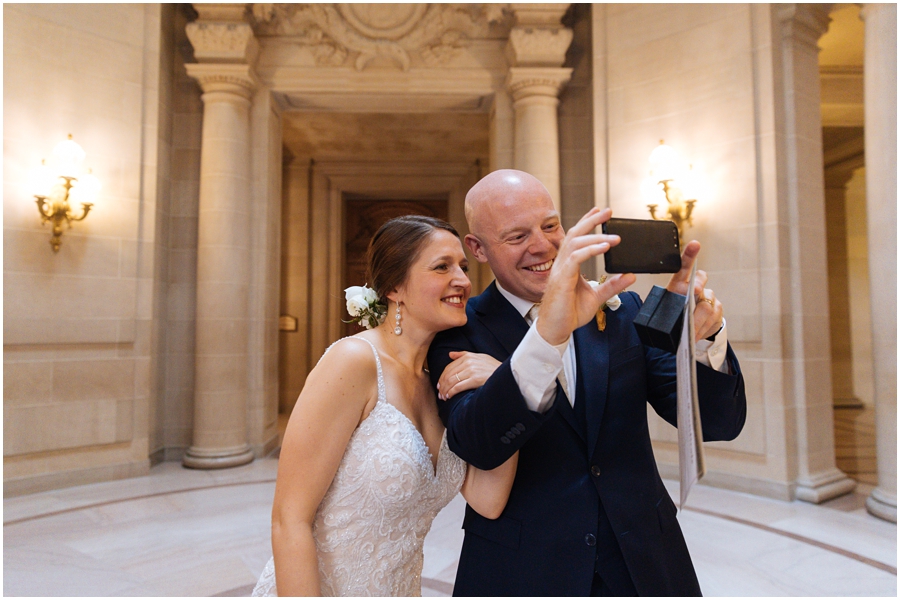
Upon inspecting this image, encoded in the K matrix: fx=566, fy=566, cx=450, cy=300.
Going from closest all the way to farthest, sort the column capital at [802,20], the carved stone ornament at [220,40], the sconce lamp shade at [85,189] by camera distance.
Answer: the column capital at [802,20] < the sconce lamp shade at [85,189] < the carved stone ornament at [220,40]

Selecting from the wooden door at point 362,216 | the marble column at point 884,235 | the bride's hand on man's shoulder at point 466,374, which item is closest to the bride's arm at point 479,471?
the bride's hand on man's shoulder at point 466,374

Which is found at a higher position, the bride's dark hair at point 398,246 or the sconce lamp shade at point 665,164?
the sconce lamp shade at point 665,164

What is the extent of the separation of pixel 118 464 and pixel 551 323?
5.88 meters

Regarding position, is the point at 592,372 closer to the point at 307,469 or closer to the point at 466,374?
the point at 466,374

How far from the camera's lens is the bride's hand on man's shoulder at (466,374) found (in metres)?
1.19

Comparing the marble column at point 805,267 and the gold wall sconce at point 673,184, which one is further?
the gold wall sconce at point 673,184

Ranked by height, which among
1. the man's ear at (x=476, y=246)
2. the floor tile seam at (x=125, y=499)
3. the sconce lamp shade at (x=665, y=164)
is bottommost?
the floor tile seam at (x=125, y=499)

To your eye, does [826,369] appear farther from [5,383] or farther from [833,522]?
[5,383]

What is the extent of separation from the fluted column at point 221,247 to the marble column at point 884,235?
5783mm

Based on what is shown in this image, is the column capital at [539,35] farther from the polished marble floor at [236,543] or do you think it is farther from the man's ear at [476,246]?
the man's ear at [476,246]

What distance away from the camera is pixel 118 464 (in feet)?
18.1

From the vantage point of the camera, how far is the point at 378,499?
1.52 m

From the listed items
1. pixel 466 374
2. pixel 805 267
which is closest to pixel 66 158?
pixel 466 374

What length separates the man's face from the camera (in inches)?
50.9
